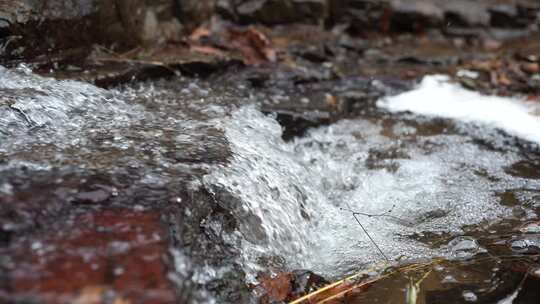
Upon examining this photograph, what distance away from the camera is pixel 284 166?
293 centimetres

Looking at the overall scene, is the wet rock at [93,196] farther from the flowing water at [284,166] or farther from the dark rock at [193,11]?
the dark rock at [193,11]

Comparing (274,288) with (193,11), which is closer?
(274,288)

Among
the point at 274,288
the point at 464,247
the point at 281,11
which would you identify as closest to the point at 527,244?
the point at 464,247

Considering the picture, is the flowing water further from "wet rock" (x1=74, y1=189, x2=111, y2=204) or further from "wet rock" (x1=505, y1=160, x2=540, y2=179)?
"wet rock" (x1=74, y1=189, x2=111, y2=204)

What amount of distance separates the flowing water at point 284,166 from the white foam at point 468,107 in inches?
4.1

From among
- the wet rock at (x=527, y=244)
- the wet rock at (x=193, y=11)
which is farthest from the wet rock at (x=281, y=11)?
the wet rock at (x=527, y=244)

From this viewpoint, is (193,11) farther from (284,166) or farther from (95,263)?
(95,263)

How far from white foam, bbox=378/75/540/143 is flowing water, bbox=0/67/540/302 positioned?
0.10 meters

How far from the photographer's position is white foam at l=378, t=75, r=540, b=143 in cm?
379

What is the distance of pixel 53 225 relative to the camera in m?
1.63

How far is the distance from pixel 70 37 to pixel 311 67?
212 centimetres

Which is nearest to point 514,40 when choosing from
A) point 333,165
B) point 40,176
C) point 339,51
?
point 339,51

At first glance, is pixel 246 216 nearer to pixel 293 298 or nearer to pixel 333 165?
pixel 293 298

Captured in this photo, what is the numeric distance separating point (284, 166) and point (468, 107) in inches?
79.6
